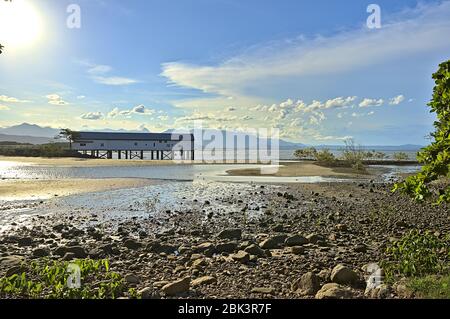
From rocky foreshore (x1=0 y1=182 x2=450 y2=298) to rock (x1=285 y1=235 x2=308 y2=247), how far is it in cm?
2

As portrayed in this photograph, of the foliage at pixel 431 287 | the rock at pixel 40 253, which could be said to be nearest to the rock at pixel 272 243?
the foliage at pixel 431 287

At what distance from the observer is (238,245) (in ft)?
27.5

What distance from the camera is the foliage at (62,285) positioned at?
16.5 feet

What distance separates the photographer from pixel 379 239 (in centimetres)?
905

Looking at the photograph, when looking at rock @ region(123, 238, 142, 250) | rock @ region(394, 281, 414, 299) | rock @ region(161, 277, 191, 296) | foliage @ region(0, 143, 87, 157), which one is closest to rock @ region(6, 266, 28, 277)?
rock @ region(123, 238, 142, 250)

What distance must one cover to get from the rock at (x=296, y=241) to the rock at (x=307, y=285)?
2813mm

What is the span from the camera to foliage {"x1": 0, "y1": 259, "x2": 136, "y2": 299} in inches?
198

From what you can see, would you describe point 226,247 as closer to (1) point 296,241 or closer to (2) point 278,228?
(1) point 296,241

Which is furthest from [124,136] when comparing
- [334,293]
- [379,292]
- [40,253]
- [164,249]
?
[379,292]

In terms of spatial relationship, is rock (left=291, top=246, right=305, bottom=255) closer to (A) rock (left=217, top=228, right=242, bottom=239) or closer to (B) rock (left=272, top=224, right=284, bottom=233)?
(A) rock (left=217, top=228, right=242, bottom=239)

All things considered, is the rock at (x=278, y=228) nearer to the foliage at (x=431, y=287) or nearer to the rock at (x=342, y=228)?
the rock at (x=342, y=228)

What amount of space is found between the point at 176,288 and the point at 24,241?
534 centimetres

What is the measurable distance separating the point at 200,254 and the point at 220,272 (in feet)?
4.21
